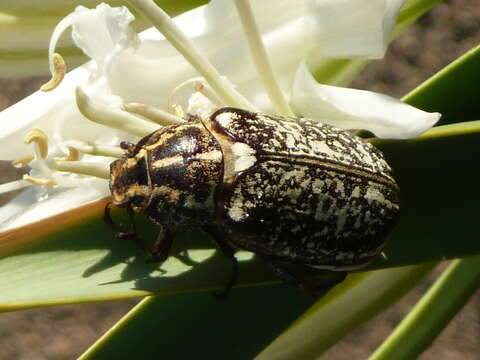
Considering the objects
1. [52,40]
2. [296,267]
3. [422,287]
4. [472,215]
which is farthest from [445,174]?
[422,287]

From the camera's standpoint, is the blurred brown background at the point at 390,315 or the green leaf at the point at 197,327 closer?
the green leaf at the point at 197,327

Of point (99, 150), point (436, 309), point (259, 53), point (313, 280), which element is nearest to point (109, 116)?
point (99, 150)

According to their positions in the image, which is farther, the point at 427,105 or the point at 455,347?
the point at 455,347

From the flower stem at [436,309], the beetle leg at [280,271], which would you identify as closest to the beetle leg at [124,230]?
the beetle leg at [280,271]

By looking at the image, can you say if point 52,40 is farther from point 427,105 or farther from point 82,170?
point 427,105

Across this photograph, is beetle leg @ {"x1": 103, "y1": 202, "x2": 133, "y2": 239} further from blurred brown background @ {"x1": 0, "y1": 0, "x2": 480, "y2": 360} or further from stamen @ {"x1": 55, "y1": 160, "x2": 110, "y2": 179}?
blurred brown background @ {"x1": 0, "y1": 0, "x2": 480, "y2": 360}

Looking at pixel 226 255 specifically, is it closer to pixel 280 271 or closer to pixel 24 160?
pixel 280 271

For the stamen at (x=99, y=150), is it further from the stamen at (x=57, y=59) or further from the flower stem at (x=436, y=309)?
the flower stem at (x=436, y=309)
